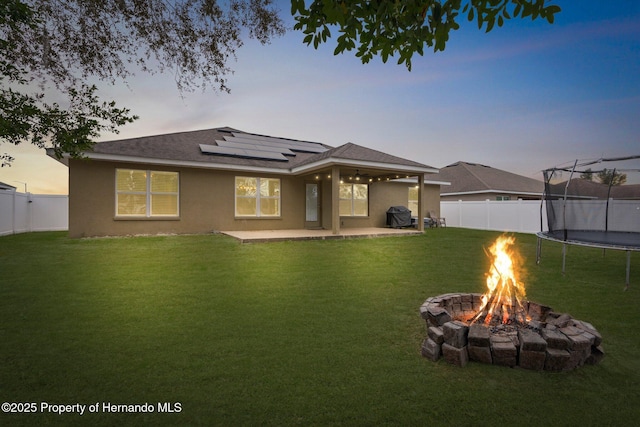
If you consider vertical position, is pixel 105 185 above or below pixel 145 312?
above

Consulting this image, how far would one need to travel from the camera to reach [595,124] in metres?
13.1

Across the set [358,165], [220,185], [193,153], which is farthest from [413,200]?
[193,153]

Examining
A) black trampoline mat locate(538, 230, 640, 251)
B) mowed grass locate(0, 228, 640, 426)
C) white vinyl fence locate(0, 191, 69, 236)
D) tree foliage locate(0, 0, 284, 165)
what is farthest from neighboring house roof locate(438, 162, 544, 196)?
white vinyl fence locate(0, 191, 69, 236)

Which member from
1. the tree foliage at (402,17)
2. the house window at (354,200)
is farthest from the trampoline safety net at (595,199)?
the house window at (354,200)

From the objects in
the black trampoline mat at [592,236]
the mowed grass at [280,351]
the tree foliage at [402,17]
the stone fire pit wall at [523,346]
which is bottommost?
the mowed grass at [280,351]

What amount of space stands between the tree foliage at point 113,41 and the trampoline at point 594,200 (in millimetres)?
7082

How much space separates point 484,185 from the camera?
824 inches

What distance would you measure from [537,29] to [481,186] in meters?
13.3

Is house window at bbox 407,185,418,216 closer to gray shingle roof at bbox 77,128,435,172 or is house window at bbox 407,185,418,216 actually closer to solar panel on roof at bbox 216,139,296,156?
gray shingle roof at bbox 77,128,435,172

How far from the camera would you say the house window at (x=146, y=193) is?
1117 cm

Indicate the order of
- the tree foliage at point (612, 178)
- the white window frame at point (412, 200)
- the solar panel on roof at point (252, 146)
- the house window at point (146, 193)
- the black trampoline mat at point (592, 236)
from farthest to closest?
the white window frame at point (412, 200)
the solar panel on roof at point (252, 146)
the house window at point (146, 193)
the tree foliage at point (612, 178)
the black trampoline mat at point (592, 236)

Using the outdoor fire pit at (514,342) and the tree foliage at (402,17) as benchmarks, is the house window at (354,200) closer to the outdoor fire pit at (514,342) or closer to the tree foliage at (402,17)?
the tree foliage at (402,17)

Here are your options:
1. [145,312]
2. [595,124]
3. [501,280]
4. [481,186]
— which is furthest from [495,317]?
[481,186]

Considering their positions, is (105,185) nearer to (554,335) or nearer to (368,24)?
(368,24)
